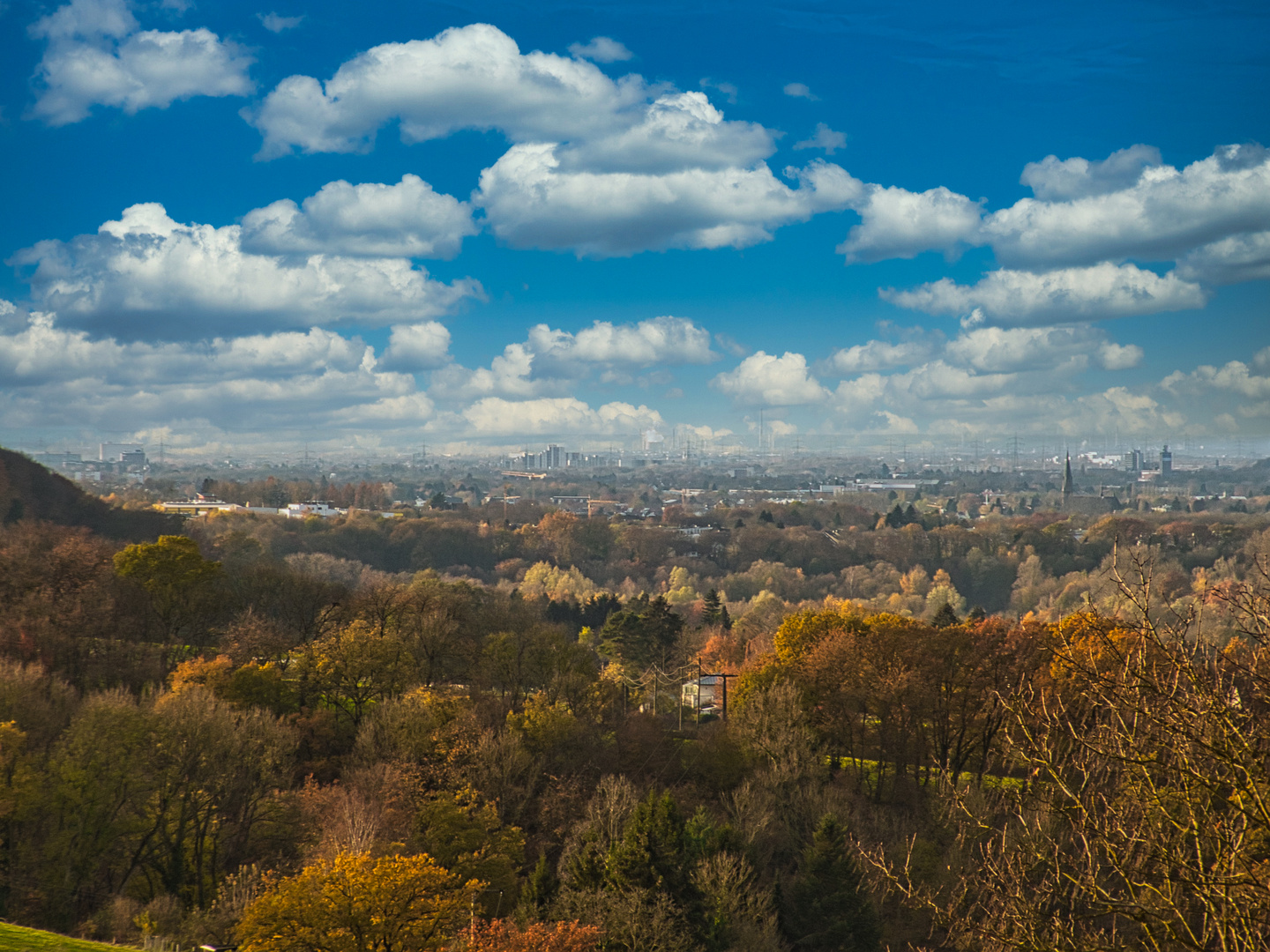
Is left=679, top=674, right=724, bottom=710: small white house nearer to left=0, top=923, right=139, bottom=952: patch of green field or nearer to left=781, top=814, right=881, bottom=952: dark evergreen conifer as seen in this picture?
left=781, top=814, right=881, bottom=952: dark evergreen conifer

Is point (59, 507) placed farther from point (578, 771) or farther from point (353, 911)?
point (353, 911)

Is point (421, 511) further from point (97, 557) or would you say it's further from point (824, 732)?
point (824, 732)

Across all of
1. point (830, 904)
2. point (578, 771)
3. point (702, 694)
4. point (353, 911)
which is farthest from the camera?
point (702, 694)

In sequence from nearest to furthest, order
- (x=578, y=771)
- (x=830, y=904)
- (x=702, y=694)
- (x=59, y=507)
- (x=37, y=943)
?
1. (x=37, y=943)
2. (x=830, y=904)
3. (x=578, y=771)
4. (x=702, y=694)
5. (x=59, y=507)

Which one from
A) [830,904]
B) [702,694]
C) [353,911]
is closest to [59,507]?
[702,694]

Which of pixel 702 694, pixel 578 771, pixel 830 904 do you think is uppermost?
pixel 578 771

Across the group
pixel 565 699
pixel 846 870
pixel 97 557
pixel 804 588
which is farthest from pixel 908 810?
pixel 804 588
